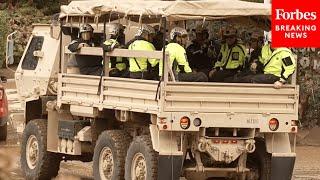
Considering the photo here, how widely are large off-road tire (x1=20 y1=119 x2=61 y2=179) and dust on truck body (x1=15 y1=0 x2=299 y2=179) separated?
9.8 inches

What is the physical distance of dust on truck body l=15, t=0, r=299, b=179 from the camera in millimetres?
8445

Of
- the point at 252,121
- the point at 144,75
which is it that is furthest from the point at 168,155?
the point at 144,75

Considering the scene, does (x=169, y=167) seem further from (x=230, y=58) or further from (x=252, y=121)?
(x=230, y=58)

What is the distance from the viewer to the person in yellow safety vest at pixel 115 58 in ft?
31.6

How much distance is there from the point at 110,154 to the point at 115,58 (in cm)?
128

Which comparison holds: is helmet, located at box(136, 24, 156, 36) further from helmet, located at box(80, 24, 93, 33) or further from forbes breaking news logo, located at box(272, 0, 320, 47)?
forbes breaking news logo, located at box(272, 0, 320, 47)

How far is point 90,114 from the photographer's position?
9922 millimetres

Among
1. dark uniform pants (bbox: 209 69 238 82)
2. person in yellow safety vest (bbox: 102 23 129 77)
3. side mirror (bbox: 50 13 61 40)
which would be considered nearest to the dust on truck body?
person in yellow safety vest (bbox: 102 23 129 77)

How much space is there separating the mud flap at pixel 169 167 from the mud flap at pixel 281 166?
4.07 ft

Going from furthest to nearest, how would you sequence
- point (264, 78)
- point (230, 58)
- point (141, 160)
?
point (230, 58) → point (264, 78) → point (141, 160)

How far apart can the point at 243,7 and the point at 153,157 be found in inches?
77.7

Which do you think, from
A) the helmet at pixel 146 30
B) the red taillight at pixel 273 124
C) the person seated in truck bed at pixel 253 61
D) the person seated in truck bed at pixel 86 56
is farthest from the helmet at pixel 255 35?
the person seated in truck bed at pixel 86 56

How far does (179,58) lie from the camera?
878 centimetres

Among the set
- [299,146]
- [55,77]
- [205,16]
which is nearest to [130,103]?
[205,16]
